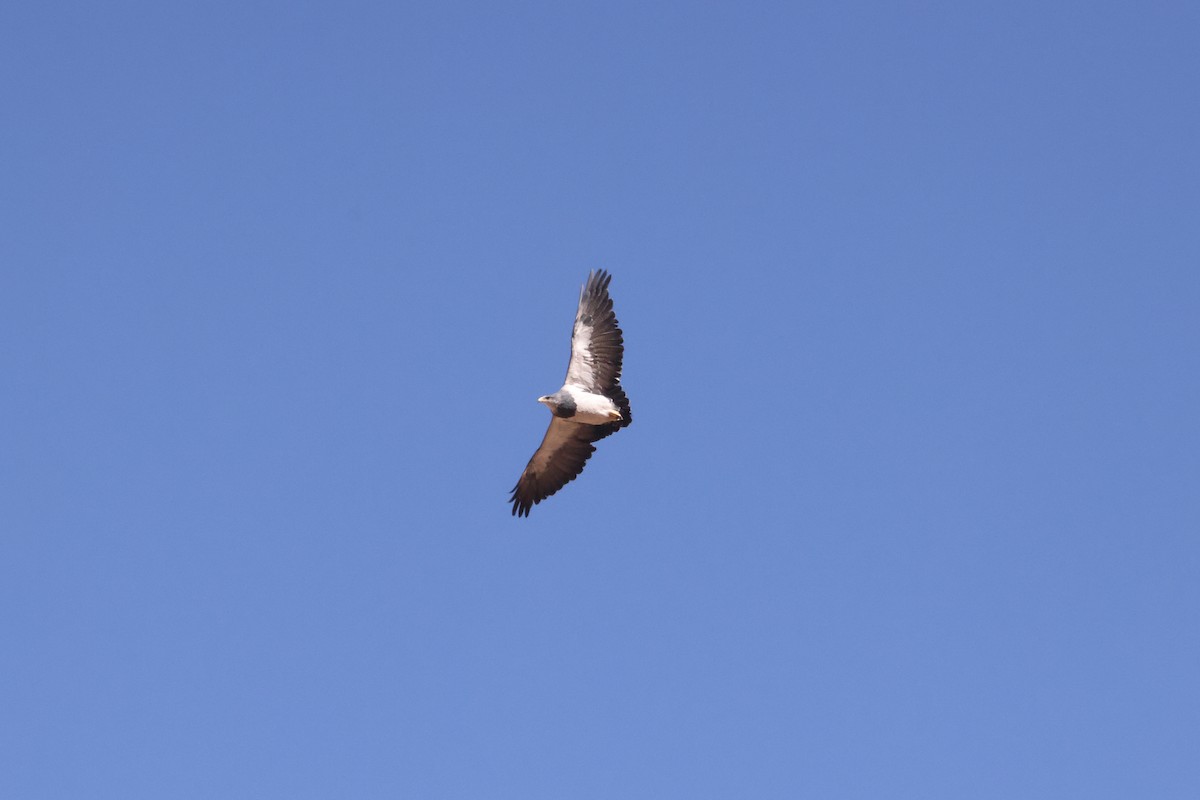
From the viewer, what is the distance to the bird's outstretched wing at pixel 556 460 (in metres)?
44.7

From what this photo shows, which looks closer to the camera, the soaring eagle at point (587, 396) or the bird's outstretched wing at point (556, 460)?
the soaring eagle at point (587, 396)

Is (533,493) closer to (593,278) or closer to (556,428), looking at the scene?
(556,428)

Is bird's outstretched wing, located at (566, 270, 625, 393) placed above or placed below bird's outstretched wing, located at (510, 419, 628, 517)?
above

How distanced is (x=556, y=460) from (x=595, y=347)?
374 cm

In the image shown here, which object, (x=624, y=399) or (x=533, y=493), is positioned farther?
(x=533, y=493)

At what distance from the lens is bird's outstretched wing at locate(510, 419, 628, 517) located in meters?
44.7

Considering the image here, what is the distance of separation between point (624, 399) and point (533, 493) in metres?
4.72

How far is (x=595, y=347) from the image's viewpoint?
44438 mm

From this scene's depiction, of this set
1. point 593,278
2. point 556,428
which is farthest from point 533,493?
point 593,278

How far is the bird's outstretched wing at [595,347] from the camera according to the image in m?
44.1

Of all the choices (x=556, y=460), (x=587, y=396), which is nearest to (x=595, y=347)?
(x=587, y=396)

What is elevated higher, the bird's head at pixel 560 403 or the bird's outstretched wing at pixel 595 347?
the bird's outstretched wing at pixel 595 347

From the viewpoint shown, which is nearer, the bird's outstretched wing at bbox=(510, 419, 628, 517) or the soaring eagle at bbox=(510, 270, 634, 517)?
the soaring eagle at bbox=(510, 270, 634, 517)

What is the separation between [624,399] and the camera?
4406 cm
